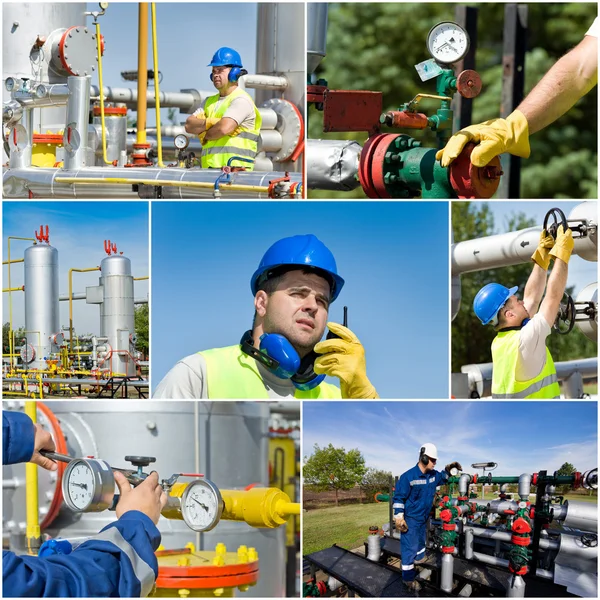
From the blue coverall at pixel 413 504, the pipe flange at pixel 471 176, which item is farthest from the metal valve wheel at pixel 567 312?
the blue coverall at pixel 413 504

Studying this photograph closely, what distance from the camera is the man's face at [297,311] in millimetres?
5270

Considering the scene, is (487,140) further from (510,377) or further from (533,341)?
(510,377)

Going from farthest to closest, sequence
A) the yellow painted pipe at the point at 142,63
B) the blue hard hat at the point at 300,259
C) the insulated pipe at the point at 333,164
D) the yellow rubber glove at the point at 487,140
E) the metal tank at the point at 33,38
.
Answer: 1. the metal tank at the point at 33,38
2. the yellow painted pipe at the point at 142,63
3. the insulated pipe at the point at 333,164
4. the blue hard hat at the point at 300,259
5. the yellow rubber glove at the point at 487,140

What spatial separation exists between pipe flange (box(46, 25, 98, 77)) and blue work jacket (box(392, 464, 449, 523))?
3.00 meters

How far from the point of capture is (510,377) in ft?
18.3

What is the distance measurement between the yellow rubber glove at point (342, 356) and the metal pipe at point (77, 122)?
1.97 meters

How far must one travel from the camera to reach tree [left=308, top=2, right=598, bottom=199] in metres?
15.3

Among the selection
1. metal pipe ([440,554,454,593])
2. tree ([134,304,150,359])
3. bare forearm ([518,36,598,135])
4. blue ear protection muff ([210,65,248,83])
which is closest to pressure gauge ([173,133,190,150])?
blue ear protection muff ([210,65,248,83])

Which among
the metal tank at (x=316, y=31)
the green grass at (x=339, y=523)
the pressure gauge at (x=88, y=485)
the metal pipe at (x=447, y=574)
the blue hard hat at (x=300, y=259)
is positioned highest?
the metal tank at (x=316, y=31)

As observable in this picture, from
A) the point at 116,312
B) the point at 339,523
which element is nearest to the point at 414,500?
the point at 339,523

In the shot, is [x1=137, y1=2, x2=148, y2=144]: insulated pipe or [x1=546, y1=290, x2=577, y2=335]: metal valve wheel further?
[x1=137, y1=2, x2=148, y2=144]: insulated pipe

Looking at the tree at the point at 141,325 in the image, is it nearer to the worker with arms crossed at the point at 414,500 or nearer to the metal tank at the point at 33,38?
the worker with arms crossed at the point at 414,500

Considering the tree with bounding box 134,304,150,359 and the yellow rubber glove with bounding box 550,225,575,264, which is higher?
the yellow rubber glove with bounding box 550,225,575,264

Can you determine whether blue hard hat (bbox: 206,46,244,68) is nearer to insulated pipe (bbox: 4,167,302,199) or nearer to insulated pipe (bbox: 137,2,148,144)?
insulated pipe (bbox: 4,167,302,199)
